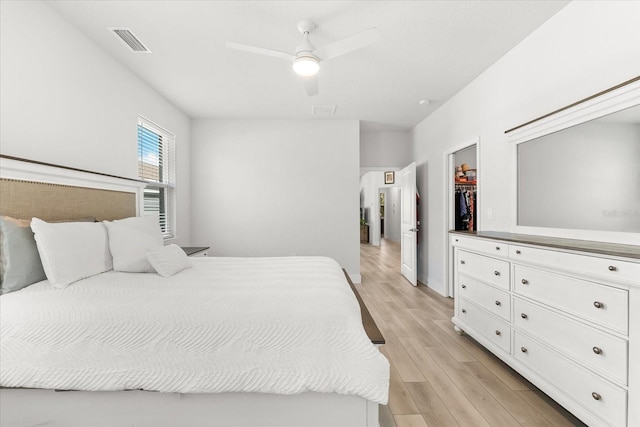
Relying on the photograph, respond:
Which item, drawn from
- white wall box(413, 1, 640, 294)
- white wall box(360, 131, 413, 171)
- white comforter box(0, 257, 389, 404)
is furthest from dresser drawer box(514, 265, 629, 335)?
white wall box(360, 131, 413, 171)

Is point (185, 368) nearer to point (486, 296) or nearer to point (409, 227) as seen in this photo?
point (486, 296)

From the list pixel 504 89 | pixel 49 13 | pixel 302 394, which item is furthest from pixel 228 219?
pixel 504 89

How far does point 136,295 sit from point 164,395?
0.51 m

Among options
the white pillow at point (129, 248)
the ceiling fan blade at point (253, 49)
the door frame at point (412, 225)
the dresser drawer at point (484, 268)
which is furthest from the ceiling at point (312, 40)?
the dresser drawer at point (484, 268)

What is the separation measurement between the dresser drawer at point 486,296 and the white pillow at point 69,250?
2.86 meters

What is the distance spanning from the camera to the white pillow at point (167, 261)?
1.92 metres

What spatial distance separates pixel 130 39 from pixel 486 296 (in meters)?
3.78

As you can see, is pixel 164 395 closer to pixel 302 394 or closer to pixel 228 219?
pixel 302 394

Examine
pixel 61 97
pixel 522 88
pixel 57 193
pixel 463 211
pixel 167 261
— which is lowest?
pixel 167 261

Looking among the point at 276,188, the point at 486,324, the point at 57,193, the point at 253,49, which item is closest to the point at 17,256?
the point at 57,193

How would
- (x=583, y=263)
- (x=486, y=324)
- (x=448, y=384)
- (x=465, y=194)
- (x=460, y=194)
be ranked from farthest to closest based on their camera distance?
1. (x=465, y=194)
2. (x=460, y=194)
3. (x=486, y=324)
4. (x=448, y=384)
5. (x=583, y=263)

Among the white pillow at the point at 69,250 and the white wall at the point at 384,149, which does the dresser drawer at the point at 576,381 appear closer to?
the white pillow at the point at 69,250

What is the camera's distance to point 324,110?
4258 mm

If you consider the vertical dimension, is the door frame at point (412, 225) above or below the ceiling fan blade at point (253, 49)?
below
